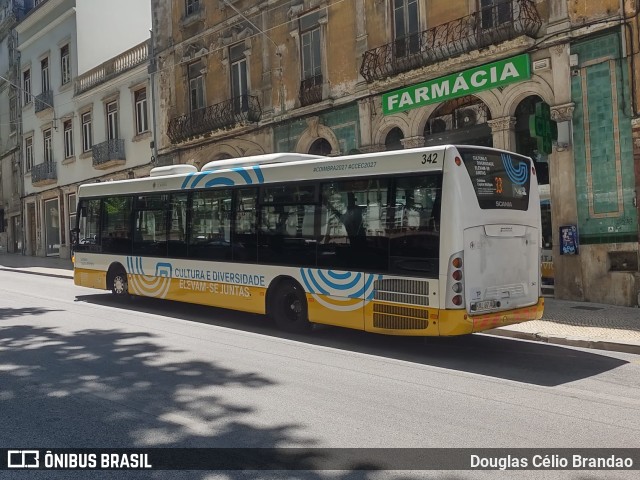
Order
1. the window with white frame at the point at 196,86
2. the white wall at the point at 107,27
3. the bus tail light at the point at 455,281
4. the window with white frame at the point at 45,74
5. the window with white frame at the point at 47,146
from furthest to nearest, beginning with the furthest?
the window with white frame at the point at 47,146
the window with white frame at the point at 45,74
the white wall at the point at 107,27
the window with white frame at the point at 196,86
the bus tail light at the point at 455,281

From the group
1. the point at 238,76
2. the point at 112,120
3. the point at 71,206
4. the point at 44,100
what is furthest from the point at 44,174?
the point at 238,76

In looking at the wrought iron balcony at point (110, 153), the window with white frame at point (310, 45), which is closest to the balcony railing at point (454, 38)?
the window with white frame at point (310, 45)

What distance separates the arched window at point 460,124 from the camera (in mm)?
14586

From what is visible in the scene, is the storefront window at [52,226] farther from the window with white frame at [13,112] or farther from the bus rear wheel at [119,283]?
the bus rear wheel at [119,283]

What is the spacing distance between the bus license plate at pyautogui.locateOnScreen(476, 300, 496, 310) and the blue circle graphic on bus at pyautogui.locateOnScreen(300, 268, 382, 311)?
1417 millimetres

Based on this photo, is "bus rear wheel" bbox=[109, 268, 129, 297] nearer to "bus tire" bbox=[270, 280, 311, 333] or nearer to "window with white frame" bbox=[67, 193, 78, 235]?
"bus tire" bbox=[270, 280, 311, 333]

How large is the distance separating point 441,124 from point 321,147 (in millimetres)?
4501

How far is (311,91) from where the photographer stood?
18.4 m

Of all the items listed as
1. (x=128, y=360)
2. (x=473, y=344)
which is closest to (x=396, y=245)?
(x=473, y=344)

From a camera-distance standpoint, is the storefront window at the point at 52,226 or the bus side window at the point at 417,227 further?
the storefront window at the point at 52,226

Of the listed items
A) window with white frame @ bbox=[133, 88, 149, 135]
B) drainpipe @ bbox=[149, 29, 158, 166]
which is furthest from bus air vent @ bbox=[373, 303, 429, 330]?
window with white frame @ bbox=[133, 88, 149, 135]

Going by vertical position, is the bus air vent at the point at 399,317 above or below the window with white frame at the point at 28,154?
below

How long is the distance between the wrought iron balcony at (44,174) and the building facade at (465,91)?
14527 mm

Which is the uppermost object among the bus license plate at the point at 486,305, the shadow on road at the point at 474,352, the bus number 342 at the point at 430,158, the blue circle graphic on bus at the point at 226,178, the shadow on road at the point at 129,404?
the blue circle graphic on bus at the point at 226,178
